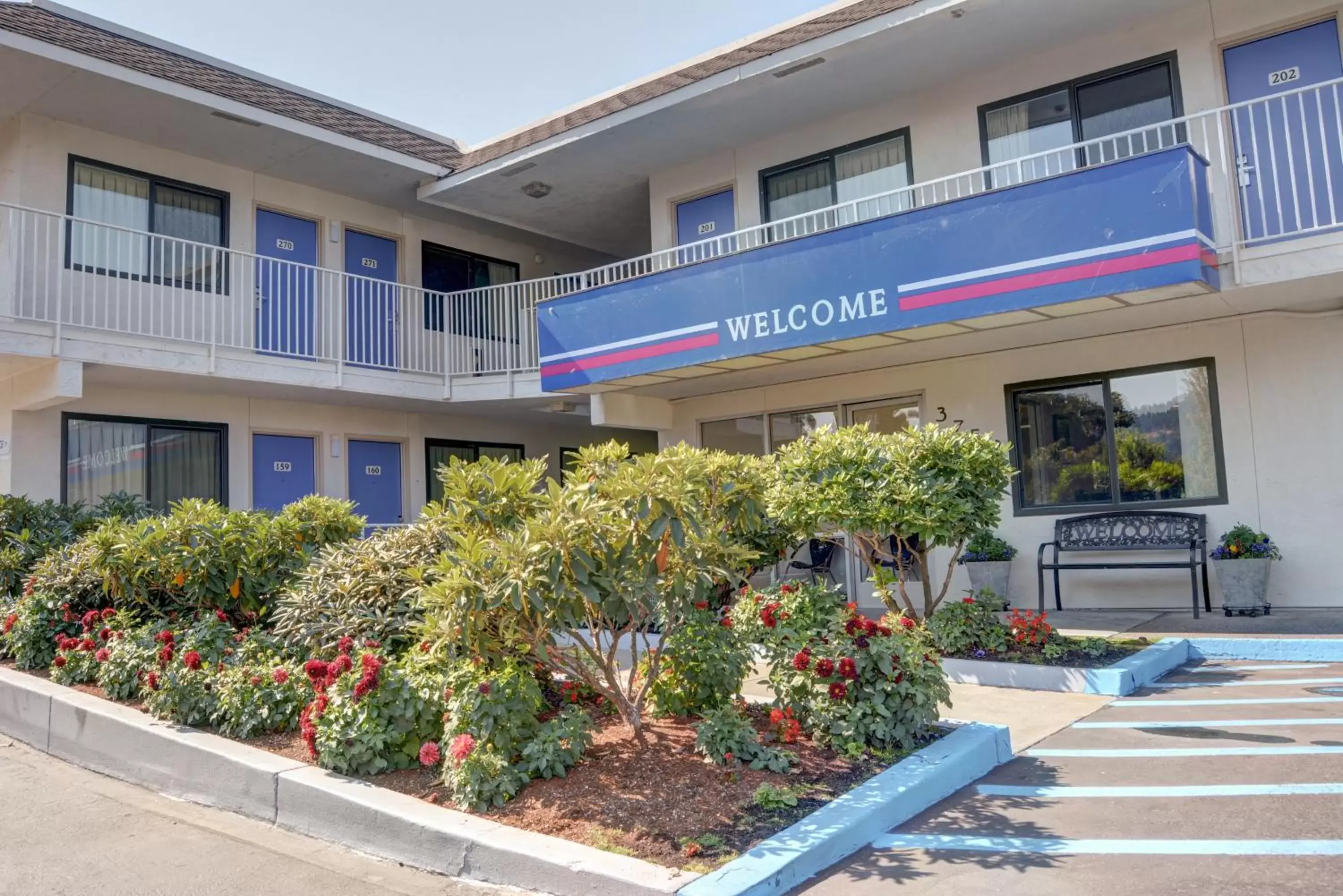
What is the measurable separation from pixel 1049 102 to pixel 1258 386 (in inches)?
153

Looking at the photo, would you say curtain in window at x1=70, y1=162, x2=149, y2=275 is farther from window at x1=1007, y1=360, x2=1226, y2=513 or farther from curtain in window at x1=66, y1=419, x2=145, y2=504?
window at x1=1007, y1=360, x2=1226, y2=513

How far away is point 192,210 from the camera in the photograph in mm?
12617

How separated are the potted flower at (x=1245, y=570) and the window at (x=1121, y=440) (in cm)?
74

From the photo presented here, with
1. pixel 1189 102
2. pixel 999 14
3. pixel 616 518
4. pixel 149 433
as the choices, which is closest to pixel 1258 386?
pixel 1189 102

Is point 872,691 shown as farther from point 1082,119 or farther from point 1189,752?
point 1082,119

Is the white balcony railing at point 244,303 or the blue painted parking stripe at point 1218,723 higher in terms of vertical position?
the white balcony railing at point 244,303

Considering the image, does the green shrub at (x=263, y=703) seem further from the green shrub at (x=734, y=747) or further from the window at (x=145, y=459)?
the window at (x=145, y=459)

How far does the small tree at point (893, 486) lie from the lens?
7.08 meters

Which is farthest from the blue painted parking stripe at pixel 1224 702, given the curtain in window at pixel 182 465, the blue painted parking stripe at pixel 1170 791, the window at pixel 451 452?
the curtain in window at pixel 182 465

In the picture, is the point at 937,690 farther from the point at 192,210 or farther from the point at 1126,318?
the point at 192,210

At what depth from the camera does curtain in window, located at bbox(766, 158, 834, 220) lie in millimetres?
12211

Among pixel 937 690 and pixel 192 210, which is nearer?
pixel 937 690

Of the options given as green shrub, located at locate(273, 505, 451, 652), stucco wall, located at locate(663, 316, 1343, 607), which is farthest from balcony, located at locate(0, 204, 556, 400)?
stucco wall, located at locate(663, 316, 1343, 607)

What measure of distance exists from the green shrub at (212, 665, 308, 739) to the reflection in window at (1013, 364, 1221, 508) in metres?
8.36
